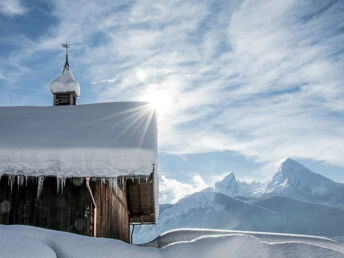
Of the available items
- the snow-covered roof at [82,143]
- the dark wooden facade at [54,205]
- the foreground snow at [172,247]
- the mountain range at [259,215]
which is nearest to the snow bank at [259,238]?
the foreground snow at [172,247]

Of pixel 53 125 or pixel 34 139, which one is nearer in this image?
pixel 34 139

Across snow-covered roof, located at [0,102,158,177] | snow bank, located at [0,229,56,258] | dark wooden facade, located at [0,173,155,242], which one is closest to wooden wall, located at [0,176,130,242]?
dark wooden facade, located at [0,173,155,242]

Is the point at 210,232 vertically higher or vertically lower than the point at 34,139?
lower

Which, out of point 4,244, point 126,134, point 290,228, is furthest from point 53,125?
point 290,228

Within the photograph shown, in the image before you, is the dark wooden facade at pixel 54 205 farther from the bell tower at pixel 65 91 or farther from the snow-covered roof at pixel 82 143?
the bell tower at pixel 65 91

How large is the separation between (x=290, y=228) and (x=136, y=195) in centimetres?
17770

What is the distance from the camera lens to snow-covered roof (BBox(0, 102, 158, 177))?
20.2 feet

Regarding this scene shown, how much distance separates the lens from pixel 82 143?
6.44 meters

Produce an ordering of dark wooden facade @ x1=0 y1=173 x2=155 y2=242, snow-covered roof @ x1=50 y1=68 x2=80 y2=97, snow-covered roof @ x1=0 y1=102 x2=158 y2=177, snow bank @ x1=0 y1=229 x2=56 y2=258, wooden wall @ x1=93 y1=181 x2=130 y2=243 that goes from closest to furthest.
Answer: snow bank @ x1=0 y1=229 x2=56 y2=258 → snow-covered roof @ x1=0 y1=102 x2=158 y2=177 → dark wooden facade @ x1=0 y1=173 x2=155 y2=242 → wooden wall @ x1=93 y1=181 x2=130 y2=243 → snow-covered roof @ x1=50 y1=68 x2=80 y2=97

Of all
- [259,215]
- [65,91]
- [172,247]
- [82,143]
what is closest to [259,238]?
[172,247]

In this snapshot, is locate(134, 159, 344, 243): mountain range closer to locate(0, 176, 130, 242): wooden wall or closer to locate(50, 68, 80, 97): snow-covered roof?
locate(50, 68, 80, 97): snow-covered roof

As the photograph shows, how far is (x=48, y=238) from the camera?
248 centimetres

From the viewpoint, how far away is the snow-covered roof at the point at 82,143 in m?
6.15

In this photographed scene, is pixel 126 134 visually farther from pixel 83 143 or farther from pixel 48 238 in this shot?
pixel 48 238
